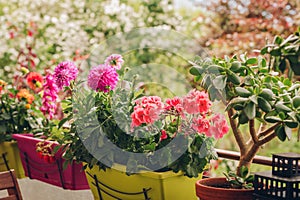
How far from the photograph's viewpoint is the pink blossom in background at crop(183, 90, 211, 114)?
1511 mm

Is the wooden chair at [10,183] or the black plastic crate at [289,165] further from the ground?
the black plastic crate at [289,165]

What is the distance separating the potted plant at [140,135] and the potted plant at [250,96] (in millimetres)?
69

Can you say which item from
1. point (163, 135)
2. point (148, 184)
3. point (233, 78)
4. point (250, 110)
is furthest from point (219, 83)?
point (148, 184)

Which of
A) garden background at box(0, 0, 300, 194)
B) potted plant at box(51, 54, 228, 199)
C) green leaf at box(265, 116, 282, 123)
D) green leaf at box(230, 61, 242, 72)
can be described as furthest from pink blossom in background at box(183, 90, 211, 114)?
garden background at box(0, 0, 300, 194)

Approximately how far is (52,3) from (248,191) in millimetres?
4850

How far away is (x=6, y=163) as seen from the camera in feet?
8.41

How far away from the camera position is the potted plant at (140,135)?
1.56 metres

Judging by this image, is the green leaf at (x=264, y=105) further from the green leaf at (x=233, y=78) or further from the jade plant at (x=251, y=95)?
the green leaf at (x=233, y=78)

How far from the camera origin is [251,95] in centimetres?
139

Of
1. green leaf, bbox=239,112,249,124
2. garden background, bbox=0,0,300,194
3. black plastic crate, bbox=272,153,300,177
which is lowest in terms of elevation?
black plastic crate, bbox=272,153,300,177

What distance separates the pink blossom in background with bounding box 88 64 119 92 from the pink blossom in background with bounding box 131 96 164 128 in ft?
0.67

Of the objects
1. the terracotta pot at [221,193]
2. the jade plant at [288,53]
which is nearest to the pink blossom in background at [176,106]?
the terracotta pot at [221,193]

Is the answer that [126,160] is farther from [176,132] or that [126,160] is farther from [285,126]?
[285,126]

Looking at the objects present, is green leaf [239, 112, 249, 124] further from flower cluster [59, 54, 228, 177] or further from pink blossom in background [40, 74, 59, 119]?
pink blossom in background [40, 74, 59, 119]
